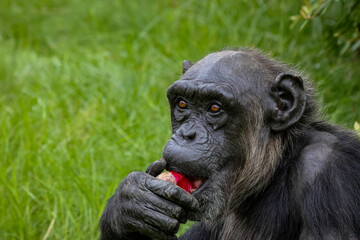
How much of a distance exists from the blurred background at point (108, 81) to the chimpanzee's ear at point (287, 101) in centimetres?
97

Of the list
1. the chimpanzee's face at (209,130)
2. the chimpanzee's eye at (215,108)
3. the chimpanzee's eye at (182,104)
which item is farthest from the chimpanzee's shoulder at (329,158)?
the chimpanzee's eye at (182,104)

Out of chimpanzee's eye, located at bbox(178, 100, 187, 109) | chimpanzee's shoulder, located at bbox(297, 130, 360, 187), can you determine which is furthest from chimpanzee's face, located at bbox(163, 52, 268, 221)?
chimpanzee's shoulder, located at bbox(297, 130, 360, 187)

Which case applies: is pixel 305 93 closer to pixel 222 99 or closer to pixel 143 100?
pixel 222 99

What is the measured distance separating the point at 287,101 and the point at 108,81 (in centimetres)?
466

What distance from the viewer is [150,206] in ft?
13.8

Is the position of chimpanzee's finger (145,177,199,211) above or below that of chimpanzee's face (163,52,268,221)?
below

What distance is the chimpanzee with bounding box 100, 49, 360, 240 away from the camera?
415 centimetres

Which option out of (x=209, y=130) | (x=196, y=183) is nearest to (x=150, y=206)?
(x=196, y=183)

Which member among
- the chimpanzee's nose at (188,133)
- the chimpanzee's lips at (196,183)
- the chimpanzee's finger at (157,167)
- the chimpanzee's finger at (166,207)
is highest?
the chimpanzee's nose at (188,133)

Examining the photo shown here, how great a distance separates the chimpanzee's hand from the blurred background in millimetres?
1647

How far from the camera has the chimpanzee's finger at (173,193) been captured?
162 inches

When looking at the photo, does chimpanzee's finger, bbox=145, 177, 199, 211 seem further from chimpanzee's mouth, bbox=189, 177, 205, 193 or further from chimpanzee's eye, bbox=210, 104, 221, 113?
chimpanzee's eye, bbox=210, 104, 221, 113

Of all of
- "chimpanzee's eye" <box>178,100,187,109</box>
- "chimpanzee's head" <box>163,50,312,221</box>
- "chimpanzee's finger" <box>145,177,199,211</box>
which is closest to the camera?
"chimpanzee's finger" <box>145,177,199,211</box>

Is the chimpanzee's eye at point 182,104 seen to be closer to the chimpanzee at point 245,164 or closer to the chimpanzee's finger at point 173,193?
the chimpanzee at point 245,164
